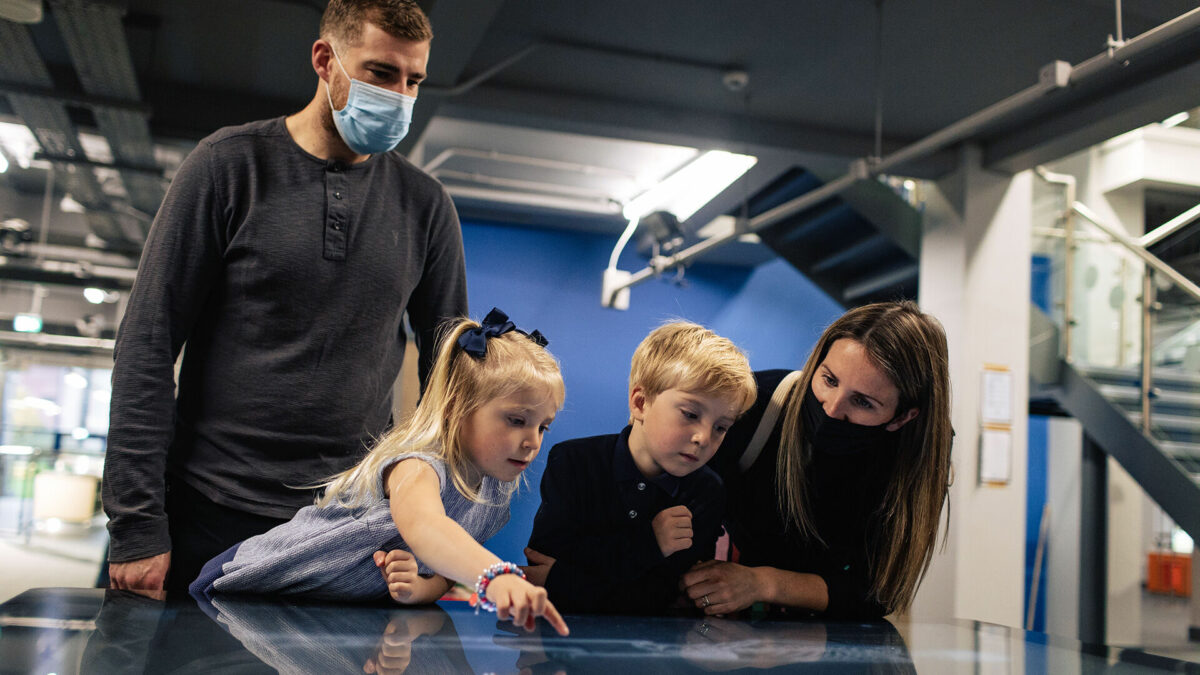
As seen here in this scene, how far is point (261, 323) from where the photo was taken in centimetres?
133

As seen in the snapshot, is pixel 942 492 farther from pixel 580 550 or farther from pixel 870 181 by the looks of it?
pixel 870 181

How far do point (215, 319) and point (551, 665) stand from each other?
2.82ft

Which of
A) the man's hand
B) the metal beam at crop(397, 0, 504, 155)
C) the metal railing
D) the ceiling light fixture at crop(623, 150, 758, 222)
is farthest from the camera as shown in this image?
the ceiling light fixture at crop(623, 150, 758, 222)

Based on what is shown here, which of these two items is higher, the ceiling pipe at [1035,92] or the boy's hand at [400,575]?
the ceiling pipe at [1035,92]

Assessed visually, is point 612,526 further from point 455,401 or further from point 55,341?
point 55,341

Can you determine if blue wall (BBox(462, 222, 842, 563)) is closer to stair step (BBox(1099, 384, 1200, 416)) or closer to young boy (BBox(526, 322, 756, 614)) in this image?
stair step (BBox(1099, 384, 1200, 416))

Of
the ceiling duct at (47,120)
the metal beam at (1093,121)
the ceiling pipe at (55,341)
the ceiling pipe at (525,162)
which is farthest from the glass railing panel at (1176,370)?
the ceiling pipe at (55,341)

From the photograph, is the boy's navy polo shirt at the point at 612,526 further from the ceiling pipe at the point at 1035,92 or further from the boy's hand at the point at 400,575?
the ceiling pipe at the point at 1035,92

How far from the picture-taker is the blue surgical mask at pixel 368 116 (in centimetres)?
141

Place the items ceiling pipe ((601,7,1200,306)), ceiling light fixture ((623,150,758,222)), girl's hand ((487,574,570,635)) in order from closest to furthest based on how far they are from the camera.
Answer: girl's hand ((487,574,570,635))
ceiling pipe ((601,7,1200,306))
ceiling light fixture ((623,150,758,222))

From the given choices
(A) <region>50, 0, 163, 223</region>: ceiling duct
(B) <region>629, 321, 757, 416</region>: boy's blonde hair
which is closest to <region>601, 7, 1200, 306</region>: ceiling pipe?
(B) <region>629, 321, 757, 416</region>: boy's blonde hair

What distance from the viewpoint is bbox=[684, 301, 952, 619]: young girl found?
137cm

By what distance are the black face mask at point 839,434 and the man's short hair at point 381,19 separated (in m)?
0.79

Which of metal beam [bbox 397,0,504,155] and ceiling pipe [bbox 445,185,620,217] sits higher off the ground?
ceiling pipe [bbox 445,185,620,217]
